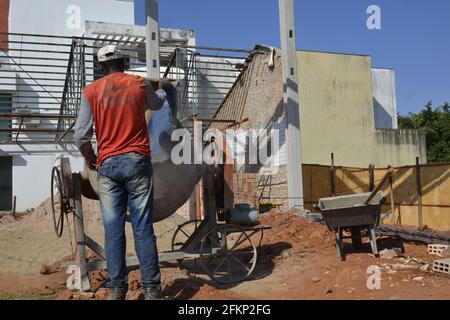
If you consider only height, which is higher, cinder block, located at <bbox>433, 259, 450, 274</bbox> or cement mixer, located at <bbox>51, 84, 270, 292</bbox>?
cement mixer, located at <bbox>51, 84, 270, 292</bbox>

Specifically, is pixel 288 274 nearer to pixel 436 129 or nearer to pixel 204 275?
pixel 204 275

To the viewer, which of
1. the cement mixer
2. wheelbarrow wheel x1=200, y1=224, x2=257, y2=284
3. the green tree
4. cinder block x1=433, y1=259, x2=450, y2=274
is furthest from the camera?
the green tree

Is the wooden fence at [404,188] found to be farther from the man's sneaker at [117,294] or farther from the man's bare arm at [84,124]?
the man's bare arm at [84,124]

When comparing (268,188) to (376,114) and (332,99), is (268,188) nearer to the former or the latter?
(332,99)

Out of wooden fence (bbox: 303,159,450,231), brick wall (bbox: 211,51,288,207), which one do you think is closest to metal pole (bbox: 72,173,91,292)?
brick wall (bbox: 211,51,288,207)

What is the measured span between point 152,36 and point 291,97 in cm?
356

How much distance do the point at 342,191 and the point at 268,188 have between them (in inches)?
118

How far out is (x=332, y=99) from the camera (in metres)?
24.0

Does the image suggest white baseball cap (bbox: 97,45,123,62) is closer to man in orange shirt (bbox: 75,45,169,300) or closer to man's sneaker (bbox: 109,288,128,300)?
man in orange shirt (bbox: 75,45,169,300)

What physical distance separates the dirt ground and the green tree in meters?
25.5

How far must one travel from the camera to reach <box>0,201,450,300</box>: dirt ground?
5.18 m

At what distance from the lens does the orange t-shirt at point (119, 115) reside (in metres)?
4.19
